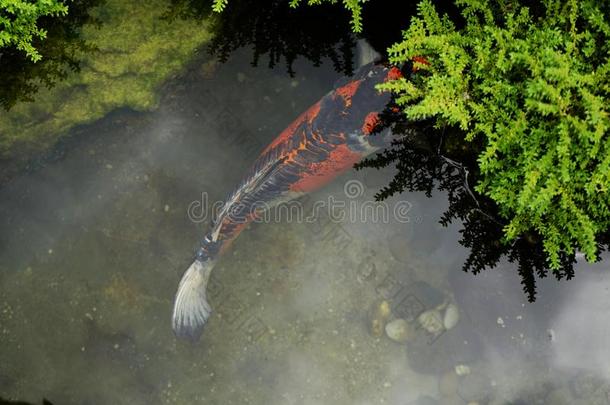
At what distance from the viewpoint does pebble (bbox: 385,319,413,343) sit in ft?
15.1

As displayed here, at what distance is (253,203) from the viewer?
415 centimetres

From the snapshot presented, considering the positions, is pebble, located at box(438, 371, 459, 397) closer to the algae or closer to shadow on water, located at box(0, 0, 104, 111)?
the algae

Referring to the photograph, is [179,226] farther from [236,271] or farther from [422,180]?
[422,180]

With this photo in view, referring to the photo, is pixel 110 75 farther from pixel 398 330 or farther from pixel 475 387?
pixel 475 387

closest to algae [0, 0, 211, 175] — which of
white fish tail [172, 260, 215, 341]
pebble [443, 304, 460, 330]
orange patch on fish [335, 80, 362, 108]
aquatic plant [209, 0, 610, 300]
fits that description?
aquatic plant [209, 0, 610, 300]

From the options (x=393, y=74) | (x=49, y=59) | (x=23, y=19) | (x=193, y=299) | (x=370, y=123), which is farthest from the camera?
(x=193, y=299)

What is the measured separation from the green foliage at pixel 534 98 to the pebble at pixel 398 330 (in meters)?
1.73

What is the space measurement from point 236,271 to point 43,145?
2.18 metres

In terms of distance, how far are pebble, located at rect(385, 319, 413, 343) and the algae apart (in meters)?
3.07

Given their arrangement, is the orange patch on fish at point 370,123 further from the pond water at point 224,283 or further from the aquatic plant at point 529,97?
the pond water at point 224,283

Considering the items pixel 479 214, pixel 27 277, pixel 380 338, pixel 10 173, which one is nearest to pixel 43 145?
pixel 10 173

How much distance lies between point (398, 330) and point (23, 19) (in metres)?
3.96

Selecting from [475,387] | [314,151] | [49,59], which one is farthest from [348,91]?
[475,387]

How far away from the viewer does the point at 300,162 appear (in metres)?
3.91
